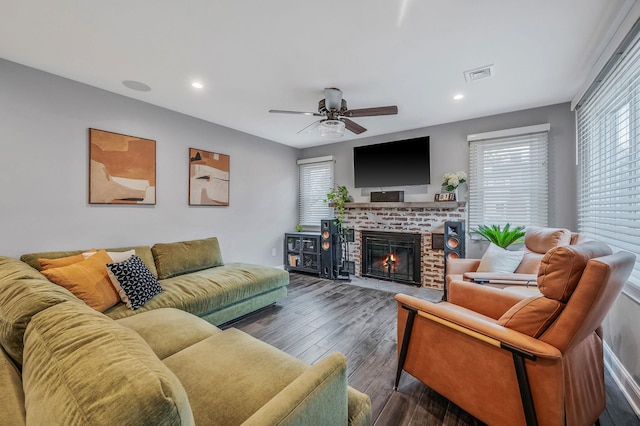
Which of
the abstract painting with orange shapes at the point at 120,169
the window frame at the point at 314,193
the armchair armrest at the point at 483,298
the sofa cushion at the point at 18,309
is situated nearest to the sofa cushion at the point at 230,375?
the sofa cushion at the point at 18,309

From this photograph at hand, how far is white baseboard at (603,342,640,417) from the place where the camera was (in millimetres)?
1646

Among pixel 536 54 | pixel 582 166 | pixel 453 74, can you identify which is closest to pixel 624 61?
pixel 536 54

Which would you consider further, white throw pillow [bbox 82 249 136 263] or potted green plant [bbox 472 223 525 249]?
potted green plant [bbox 472 223 525 249]

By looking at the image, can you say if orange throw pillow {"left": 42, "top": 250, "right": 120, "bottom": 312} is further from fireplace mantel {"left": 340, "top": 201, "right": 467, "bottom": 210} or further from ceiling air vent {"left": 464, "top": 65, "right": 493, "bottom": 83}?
ceiling air vent {"left": 464, "top": 65, "right": 493, "bottom": 83}

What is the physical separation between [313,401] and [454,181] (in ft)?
12.2

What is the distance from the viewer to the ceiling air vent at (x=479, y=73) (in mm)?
2514

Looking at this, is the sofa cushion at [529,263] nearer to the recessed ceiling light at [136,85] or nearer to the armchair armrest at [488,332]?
the armchair armrest at [488,332]

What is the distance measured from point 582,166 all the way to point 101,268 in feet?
16.5

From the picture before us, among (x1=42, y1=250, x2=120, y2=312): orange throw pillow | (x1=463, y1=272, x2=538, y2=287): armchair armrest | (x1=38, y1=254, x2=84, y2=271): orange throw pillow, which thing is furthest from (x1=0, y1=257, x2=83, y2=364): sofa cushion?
(x1=463, y1=272, x2=538, y2=287): armchair armrest

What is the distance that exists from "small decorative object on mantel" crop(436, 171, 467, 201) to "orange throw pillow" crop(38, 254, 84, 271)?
14.4 ft

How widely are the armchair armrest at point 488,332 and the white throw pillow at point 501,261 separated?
160cm

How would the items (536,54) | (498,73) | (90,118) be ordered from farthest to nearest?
(90,118) < (498,73) < (536,54)

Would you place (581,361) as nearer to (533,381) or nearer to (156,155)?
(533,381)

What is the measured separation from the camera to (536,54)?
2.30 meters
